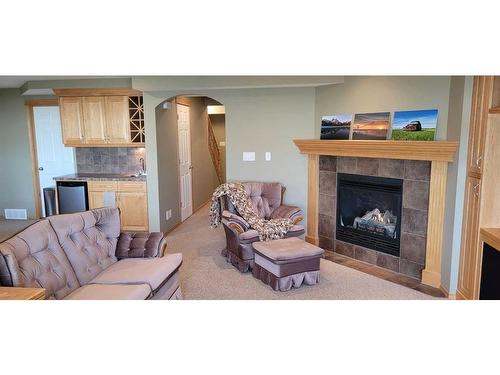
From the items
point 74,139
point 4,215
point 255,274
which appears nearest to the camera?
point 255,274

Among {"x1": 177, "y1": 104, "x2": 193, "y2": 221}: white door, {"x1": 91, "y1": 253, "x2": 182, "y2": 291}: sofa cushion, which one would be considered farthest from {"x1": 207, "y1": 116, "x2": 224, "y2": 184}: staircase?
{"x1": 91, "y1": 253, "x2": 182, "y2": 291}: sofa cushion

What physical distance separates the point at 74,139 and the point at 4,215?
235cm

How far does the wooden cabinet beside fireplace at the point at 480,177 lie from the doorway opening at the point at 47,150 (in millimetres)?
5772

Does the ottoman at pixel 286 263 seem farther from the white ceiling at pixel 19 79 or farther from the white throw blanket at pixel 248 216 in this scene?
the white ceiling at pixel 19 79

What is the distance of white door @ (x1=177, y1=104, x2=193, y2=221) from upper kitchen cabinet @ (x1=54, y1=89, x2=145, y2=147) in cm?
85

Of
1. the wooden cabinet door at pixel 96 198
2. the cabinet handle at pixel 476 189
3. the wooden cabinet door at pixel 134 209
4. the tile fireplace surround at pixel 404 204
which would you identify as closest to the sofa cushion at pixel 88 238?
the wooden cabinet door at pixel 134 209

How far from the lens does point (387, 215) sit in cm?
421

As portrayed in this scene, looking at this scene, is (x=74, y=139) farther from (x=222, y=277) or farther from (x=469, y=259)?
(x=469, y=259)

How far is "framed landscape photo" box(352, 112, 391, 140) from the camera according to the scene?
13.4 feet

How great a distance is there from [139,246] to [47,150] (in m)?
A: 4.14

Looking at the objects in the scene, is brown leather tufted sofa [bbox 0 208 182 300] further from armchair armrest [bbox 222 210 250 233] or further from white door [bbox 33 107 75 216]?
white door [bbox 33 107 75 216]

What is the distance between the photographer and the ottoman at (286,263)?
139 inches

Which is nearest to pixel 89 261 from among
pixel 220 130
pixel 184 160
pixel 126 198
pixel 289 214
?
pixel 289 214
